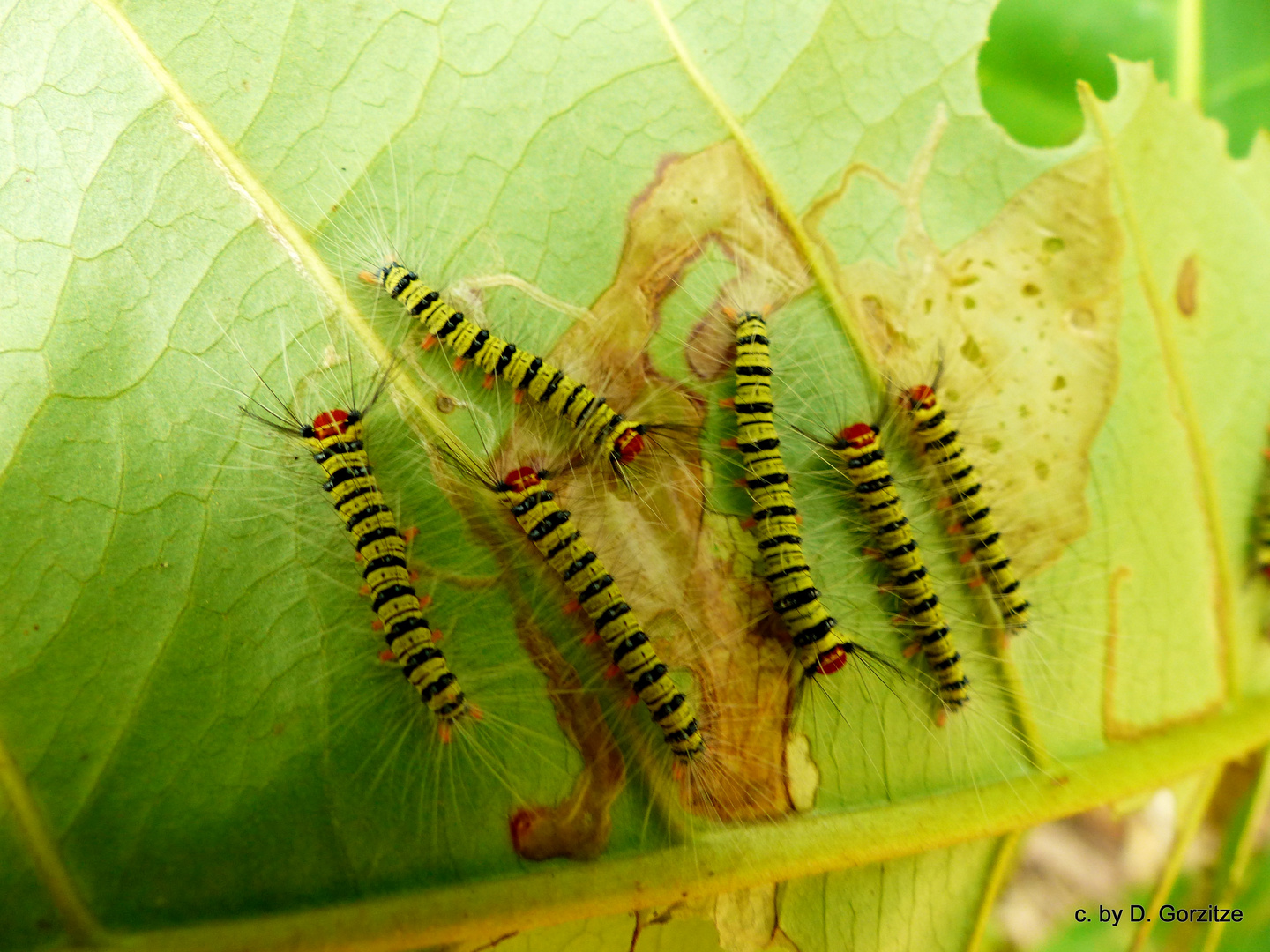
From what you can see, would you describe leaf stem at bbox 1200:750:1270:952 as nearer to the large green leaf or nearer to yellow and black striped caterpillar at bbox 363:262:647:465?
the large green leaf

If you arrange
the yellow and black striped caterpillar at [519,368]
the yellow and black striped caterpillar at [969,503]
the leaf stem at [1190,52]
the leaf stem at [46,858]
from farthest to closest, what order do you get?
the leaf stem at [1190,52] → the yellow and black striped caterpillar at [969,503] → the yellow and black striped caterpillar at [519,368] → the leaf stem at [46,858]

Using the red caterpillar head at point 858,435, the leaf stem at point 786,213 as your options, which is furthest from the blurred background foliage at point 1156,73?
the red caterpillar head at point 858,435

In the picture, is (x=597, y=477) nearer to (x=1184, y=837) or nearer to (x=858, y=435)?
(x=858, y=435)

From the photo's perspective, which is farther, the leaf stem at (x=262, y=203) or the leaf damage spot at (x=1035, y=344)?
the leaf damage spot at (x=1035, y=344)

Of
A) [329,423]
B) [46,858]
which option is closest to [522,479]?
[329,423]

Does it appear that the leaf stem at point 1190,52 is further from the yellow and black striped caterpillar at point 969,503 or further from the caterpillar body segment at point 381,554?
the caterpillar body segment at point 381,554
